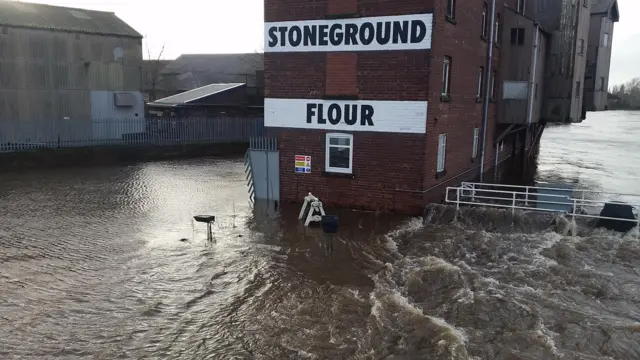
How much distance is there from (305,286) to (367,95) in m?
7.30

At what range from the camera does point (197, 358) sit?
24.5ft

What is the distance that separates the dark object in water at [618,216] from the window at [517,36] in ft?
30.2

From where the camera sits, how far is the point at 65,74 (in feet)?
90.4

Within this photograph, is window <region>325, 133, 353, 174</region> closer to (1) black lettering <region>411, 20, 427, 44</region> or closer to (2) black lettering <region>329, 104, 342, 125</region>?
(2) black lettering <region>329, 104, 342, 125</region>

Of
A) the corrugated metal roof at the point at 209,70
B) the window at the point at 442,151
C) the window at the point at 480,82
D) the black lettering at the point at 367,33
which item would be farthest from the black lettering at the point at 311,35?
the corrugated metal roof at the point at 209,70

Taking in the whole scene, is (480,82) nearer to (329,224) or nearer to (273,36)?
(273,36)

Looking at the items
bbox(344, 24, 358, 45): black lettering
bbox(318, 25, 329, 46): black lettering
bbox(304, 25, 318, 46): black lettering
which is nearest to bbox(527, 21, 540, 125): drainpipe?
bbox(344, 24, 358, 45): black lettering

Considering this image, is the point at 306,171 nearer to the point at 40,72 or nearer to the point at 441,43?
the point at 441,43

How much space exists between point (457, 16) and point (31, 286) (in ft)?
46.9

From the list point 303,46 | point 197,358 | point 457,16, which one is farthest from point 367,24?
point 197,358

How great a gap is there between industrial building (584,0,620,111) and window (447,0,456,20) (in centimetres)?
1199

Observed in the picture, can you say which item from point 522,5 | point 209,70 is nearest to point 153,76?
point 209,70

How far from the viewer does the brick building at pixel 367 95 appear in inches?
577

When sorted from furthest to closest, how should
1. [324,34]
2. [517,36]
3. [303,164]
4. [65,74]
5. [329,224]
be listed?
1. [65,74]
2. [517,36]
3. [303,164]
4. [324,34]
5. [329,224]
